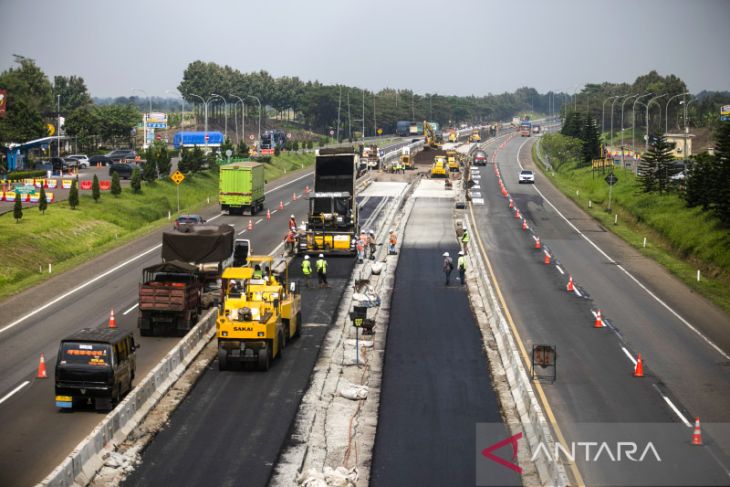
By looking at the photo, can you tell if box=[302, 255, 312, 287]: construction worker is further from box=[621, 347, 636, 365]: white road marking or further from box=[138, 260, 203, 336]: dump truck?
box=[621, 347, 636, 365]: white road marking

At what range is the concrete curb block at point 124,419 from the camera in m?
21.3

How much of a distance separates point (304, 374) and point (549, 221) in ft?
149

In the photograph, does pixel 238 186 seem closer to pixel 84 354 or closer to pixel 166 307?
pixel 166 307

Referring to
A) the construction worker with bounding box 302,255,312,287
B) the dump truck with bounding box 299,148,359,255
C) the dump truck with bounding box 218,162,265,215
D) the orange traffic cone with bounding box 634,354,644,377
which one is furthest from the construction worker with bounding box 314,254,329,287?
the dump truck with bounding box 218,162,265,215

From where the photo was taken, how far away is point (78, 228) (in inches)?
2589

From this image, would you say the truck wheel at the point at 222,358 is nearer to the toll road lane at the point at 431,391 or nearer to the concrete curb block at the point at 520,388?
the toll road lane at the point at 431,391

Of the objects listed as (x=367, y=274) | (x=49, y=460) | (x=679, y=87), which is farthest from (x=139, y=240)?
(x=679, y=87)

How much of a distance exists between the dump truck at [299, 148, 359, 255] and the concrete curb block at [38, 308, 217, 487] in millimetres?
20156

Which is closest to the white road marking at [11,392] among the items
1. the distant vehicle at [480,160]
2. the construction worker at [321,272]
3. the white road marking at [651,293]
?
the construction worker at [321,272]

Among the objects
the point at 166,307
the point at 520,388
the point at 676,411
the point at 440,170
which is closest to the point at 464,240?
Answer: the point at 166,307

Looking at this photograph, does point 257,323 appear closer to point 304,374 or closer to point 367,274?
point 304,374

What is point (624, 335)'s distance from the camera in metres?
39.0

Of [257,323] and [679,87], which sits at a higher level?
[679,87]

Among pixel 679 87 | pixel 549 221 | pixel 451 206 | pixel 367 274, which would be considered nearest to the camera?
pixel 367 274
